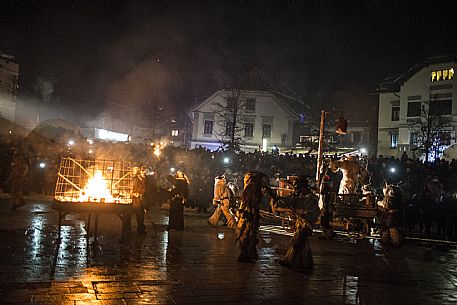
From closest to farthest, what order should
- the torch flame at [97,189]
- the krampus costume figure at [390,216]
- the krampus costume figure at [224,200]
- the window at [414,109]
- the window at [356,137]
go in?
1. the torch flame at [97,189]
2. the krampus costume figure at [390,216]
3. the krampus costume figure at [224,200]
4. the window at [414,109]
5. the window at [356,137]

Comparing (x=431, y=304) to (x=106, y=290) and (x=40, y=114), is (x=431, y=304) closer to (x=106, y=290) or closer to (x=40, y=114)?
(x=106, y=290)

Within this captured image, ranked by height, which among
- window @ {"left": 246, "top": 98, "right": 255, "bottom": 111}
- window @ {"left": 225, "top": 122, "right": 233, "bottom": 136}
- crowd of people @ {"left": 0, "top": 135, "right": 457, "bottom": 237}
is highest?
window @ {"left": 246, "top": 98, "right": 255, "bottom": 111}

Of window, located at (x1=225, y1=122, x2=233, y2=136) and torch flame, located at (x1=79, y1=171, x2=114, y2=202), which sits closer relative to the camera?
torch flame, located at (x1=79, y1=171, x2=114, y2=202)

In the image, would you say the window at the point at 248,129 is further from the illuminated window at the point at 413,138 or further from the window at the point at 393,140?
the illuminated window at the point at 413,138

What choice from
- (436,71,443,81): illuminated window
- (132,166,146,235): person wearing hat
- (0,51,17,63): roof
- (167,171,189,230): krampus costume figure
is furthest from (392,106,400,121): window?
(0,51,17,63): roof

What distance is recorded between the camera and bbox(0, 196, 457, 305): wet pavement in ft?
21.2

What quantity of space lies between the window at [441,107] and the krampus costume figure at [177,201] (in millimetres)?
26749

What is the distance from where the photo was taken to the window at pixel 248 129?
45656 mm

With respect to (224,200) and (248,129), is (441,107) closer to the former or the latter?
(248,129)

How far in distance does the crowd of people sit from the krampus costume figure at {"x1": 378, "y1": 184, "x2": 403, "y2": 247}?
2.95 meters

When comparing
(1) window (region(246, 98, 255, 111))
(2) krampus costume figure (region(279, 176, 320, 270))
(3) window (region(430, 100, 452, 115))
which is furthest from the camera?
(1) window (region(246, 98, 255, 111))

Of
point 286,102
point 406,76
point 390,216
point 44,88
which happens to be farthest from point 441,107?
point 44,88

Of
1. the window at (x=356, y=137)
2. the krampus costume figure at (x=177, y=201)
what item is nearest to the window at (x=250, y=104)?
the window at (x=356, y=137)

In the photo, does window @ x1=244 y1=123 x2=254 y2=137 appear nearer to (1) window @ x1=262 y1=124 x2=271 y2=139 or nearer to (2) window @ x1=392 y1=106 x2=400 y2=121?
(1) window @ x1=262 y1=124 x2=271 y2=139
